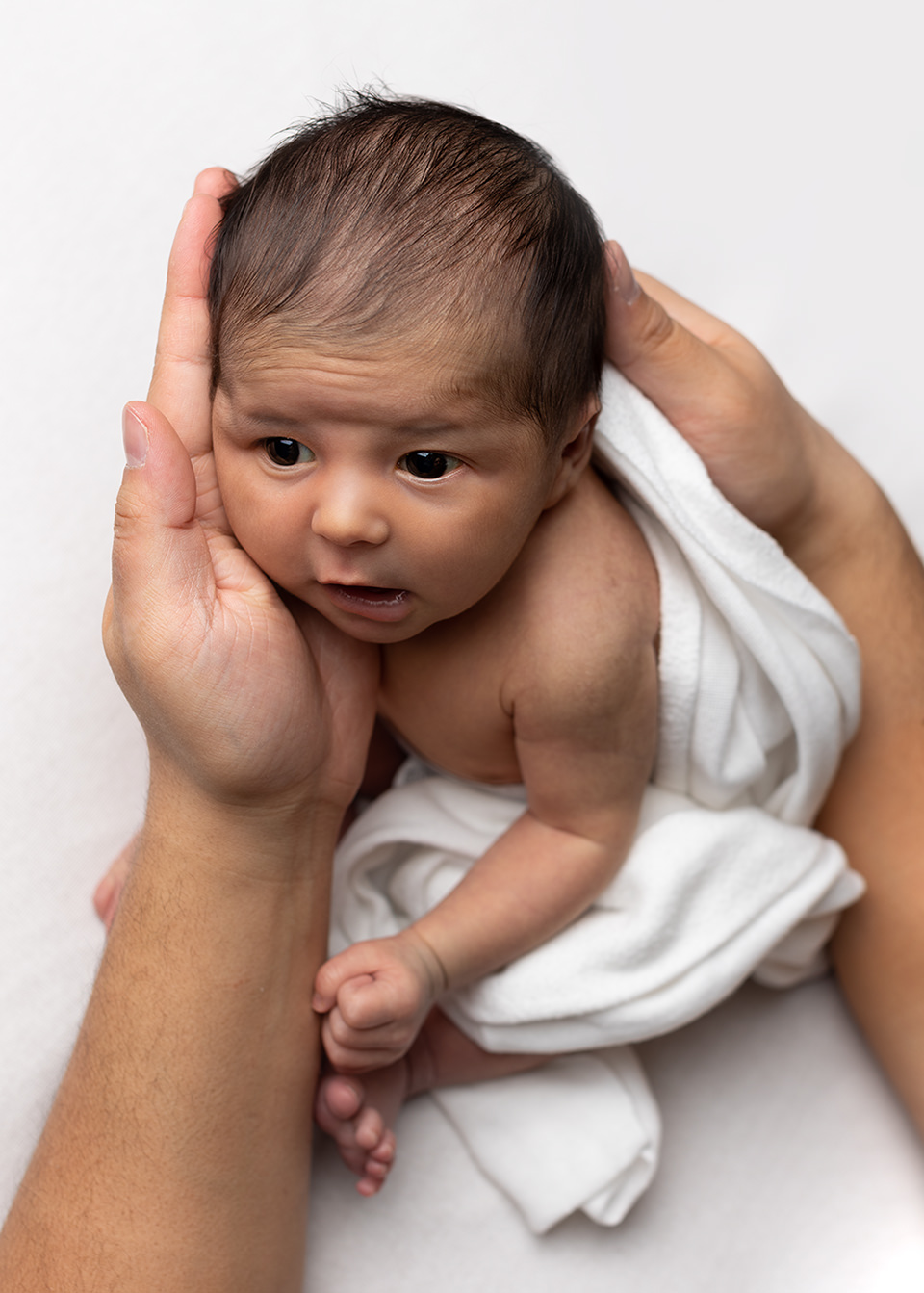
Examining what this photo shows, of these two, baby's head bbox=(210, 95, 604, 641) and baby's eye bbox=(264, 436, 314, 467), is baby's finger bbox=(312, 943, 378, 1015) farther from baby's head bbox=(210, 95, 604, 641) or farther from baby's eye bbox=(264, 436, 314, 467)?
baby's eye bbox=(264, 436, 314, 467)

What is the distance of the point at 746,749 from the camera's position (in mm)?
1297

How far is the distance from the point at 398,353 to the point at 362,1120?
756mm

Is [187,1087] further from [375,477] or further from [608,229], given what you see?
[608,229]

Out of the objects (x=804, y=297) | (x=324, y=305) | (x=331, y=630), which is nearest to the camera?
(x=324, y=305)

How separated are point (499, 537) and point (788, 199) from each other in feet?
3.26

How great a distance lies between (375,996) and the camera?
1146 mm

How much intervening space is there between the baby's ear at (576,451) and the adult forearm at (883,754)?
0.32 metres

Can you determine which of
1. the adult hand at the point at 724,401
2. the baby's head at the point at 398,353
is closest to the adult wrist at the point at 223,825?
the baby's head at the point at 398,353

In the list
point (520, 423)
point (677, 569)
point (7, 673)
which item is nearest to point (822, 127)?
point (677, 569)

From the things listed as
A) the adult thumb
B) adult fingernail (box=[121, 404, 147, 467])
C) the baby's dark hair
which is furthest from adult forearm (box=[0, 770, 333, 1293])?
the baby's dark hair

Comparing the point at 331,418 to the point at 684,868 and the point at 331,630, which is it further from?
the point at 684,868

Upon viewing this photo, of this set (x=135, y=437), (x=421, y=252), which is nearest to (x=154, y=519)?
(x=135, y=437)

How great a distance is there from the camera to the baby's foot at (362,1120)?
123 centimetres

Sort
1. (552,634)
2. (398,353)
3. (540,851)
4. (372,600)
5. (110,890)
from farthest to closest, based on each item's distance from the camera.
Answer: (110,890)
(540,851)
(552,634)
(372,600)
(398,353)
